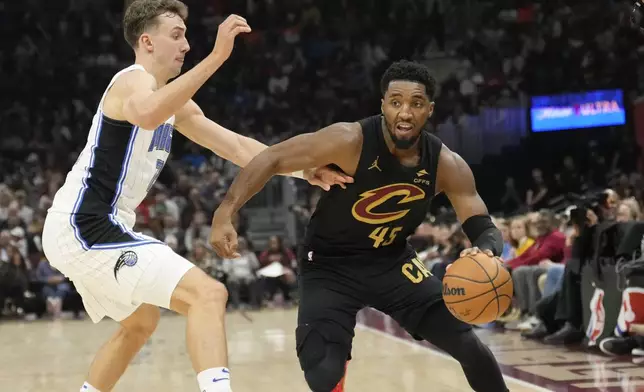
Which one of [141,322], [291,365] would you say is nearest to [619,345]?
[291,365]

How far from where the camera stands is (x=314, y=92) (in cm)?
1973

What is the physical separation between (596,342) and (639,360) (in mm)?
777

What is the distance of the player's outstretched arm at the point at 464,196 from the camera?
13.9 feet

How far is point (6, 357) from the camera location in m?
9.25

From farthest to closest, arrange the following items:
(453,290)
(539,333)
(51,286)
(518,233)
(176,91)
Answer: (51,286) → (518,233) → (539,333) → (453,290) → (176,91)

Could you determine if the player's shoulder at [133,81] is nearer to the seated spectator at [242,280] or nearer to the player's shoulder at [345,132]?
the player's shoulder at [345,132]

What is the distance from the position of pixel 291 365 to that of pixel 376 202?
155 inches

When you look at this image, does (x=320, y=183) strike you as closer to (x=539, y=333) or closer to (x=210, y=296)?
(x=210, y=296)

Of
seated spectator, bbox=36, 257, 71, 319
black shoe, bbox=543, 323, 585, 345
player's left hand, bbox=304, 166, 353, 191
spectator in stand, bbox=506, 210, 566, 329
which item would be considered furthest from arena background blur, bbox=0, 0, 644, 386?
player's left hand, bbox=304, 166, 353, 191

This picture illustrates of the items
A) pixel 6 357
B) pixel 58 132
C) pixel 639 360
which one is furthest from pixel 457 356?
pixel 58 132

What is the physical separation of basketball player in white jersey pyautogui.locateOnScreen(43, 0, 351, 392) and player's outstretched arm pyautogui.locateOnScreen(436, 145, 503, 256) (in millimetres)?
Result: 489

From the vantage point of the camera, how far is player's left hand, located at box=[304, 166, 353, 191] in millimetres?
4215

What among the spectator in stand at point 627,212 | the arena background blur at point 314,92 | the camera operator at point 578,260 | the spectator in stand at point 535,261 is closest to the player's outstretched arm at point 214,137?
the camera operator at point 578,260

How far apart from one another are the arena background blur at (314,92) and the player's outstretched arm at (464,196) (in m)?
10.6
